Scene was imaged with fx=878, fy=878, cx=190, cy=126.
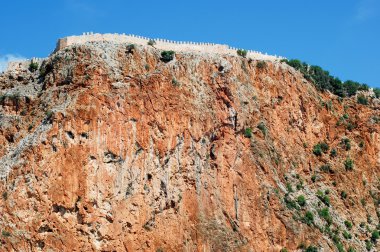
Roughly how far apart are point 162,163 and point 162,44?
10471 millimetres

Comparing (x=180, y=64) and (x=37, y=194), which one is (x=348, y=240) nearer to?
(x=180, y=64)

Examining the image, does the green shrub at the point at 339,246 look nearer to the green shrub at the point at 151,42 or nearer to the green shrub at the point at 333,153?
the green shrub at the point at 333,153

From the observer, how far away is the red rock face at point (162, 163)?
54.4 m

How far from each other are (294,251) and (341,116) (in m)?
16.0

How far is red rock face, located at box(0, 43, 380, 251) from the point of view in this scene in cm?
5438

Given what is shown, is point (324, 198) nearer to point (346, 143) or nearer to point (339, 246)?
point (339, 246)

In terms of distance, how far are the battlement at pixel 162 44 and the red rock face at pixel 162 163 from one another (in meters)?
1.42

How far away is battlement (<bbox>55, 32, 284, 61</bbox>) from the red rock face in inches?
56.1

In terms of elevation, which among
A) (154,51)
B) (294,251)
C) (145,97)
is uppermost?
(154,51)

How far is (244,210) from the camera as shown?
5959cm

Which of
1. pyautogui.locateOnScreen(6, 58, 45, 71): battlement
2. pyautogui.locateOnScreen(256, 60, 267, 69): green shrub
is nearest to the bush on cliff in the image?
pyautogui.locateOnScreen(256, 60, 267, 69): green shrub

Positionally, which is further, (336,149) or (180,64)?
(336,149)

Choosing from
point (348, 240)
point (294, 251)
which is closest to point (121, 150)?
point (294, 251)

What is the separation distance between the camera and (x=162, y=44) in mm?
64438
